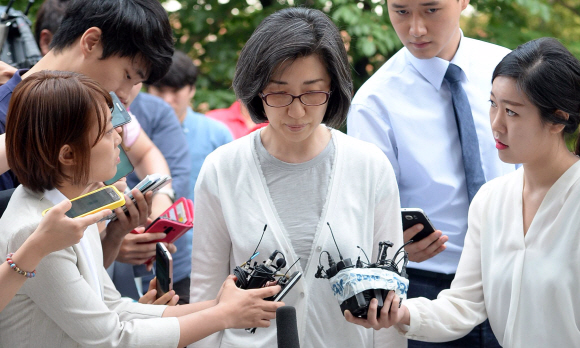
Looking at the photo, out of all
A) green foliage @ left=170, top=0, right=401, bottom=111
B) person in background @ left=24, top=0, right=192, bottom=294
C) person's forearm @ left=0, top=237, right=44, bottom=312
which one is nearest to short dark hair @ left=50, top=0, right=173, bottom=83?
person in background @ left=24, top=0, right=192, bottom=294

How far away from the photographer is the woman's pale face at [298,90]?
7.63 ft

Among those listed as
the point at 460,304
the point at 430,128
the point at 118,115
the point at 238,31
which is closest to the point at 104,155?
the point at 118,115

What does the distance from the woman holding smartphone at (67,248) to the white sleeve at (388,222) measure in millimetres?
505

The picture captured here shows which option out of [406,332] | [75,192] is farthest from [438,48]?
[75,192]

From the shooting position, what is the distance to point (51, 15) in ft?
12.1

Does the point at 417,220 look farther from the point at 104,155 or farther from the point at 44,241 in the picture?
the point at 44,241

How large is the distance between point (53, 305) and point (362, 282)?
0.92m

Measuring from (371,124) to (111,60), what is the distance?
1.13 m

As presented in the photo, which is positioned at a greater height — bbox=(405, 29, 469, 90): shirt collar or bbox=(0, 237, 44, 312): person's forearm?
bbox=(405, 29, 469, 90): shirt collar

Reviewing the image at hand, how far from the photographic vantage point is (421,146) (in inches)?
118

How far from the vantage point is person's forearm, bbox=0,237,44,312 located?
6.31ft

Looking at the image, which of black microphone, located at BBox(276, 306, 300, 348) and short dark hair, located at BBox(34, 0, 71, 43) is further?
short dark hair, located at BBox(34, 0, 71, 43)

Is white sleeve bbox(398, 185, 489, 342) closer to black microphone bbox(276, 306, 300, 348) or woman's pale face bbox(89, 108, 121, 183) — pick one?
black microphone bbox(276, 306, 300, 348)

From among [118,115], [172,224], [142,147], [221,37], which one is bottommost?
[221,37]
